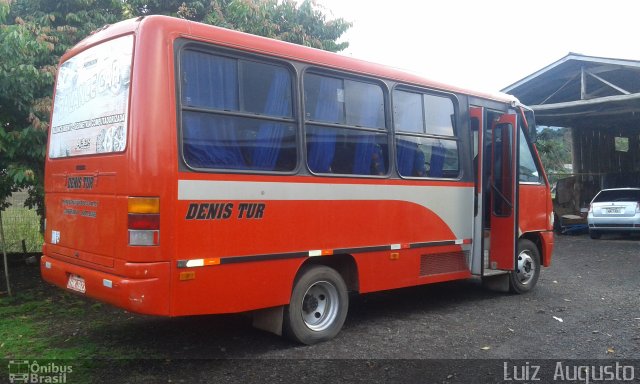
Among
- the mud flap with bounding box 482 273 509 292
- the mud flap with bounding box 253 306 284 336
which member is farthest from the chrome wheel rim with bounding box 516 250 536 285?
the mud flap with bounding box 253 306 284 336

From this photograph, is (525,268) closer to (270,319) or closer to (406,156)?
(406,156)

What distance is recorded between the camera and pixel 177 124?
178 inches

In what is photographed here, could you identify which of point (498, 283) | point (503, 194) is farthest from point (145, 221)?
point (498, 283)

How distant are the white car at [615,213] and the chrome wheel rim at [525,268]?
8458mm

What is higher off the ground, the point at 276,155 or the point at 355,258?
the point at 276,155

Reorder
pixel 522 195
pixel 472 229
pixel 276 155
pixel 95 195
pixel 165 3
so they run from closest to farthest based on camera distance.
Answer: pixel 95 195
pixel 276 155
pixel 472 229
pixel 522 195
pixel 165 3

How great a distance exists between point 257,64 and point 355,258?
85.2 inches

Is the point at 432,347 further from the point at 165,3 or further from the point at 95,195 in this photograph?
the point at 165,3

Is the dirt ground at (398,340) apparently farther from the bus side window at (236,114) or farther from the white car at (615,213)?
the white car at (615,213)

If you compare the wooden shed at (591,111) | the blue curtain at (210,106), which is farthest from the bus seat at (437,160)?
the wooden shed at (591,111)

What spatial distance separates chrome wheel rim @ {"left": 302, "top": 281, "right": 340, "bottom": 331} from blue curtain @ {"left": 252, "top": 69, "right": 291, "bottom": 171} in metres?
1.35

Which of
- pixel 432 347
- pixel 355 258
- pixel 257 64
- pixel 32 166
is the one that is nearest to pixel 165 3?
pixel 32 166

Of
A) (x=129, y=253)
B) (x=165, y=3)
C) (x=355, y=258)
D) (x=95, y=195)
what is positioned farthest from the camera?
(x=165, y=3)

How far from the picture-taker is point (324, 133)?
5.55m
